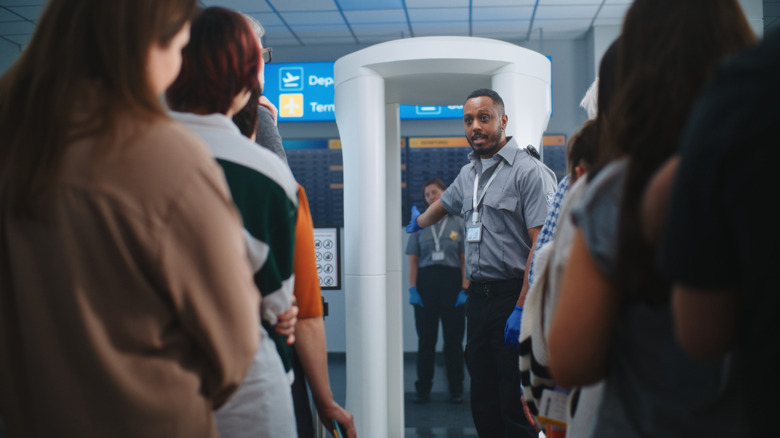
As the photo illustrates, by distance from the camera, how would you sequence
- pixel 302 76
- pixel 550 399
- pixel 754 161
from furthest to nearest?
1. pixel 302 76
2. pixel 550 399
3. pixel 754 161

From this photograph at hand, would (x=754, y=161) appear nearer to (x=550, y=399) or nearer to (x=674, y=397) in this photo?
(x=674, y=397)

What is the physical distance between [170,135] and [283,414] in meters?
0.49

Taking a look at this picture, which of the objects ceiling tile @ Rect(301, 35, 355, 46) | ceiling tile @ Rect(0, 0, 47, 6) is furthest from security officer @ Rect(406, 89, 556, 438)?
ceiling tile @ Rect(0, 0, 47, 6)

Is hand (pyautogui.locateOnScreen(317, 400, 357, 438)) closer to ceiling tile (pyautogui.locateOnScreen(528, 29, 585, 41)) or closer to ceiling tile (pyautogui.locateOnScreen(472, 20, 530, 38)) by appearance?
ceiling tile (pyautogui.locateOnScreen(472, 20, 530, 38))

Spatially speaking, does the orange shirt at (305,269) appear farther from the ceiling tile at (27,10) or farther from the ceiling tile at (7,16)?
the ceiling tile at (7,16)

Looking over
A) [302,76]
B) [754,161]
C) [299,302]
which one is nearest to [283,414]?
[299,302]

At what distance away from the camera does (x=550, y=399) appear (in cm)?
120

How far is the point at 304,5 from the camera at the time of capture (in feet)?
15.7

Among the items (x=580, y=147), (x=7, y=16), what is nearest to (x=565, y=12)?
(x=580, y=147)

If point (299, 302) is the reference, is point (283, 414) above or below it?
below

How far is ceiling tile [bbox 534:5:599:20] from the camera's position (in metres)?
4.82

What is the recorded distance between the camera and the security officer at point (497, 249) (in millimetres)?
2430

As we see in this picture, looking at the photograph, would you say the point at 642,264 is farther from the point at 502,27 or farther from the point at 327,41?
the point at 327,41

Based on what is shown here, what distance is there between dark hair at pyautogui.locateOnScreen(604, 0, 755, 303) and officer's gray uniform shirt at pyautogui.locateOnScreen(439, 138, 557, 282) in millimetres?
1656
